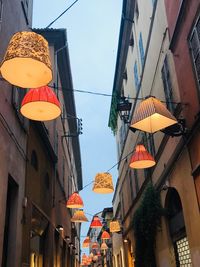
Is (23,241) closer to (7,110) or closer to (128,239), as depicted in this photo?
Answer: (7,110)

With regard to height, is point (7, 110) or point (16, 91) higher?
point (16, 91)

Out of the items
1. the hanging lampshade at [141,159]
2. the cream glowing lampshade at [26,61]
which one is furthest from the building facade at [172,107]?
the cream glowing lampshade at [26,61]

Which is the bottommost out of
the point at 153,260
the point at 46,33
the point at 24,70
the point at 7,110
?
the point at 153,260

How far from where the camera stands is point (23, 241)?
10.7m

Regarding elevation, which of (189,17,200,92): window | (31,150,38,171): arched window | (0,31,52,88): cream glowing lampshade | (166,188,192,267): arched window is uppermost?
(189,17,200,92): window

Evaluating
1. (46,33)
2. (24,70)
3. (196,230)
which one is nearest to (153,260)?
(196,230)

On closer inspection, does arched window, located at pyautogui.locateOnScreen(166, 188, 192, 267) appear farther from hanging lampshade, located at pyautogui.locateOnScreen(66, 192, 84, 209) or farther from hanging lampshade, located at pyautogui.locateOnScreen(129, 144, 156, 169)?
hanging lampshade, located at pyautogui.locateOnScreen(66, 192, 84, 209)

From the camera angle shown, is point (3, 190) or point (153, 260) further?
point (153, 260)

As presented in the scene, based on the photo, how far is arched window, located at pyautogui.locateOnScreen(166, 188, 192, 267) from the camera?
11.1m

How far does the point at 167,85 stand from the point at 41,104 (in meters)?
5.86

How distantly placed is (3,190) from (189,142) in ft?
16.5

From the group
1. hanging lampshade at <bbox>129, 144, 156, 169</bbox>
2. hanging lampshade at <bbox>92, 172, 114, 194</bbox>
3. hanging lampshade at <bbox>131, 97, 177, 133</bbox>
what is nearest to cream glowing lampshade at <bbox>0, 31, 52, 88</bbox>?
hanging lampshade at <bbox>131, 97, 177, 133</bbox>

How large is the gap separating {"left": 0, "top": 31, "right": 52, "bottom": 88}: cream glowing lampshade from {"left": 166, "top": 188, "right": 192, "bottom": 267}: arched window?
7241 millimetres

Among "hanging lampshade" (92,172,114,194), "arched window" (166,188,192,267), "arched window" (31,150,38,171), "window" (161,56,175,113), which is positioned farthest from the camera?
"hanging lampshade" (92,172,114,194)
